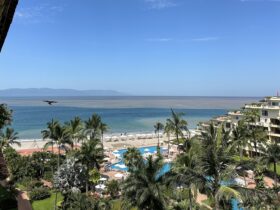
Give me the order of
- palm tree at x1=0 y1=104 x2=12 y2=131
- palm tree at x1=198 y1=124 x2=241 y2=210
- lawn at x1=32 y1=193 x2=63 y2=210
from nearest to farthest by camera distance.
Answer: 1. palm tree at x1=198 y1=124 x2=241 y2=210
2. palm tree at x1=0 y1=104 x2=12 y2=131
3. lawn at x1=32 y1=193 x2=63 y2=210

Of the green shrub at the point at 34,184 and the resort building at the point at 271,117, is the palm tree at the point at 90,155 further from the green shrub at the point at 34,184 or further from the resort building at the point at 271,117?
the resort building at the point at 271,117

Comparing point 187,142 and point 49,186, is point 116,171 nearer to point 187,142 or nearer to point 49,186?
point 49,186

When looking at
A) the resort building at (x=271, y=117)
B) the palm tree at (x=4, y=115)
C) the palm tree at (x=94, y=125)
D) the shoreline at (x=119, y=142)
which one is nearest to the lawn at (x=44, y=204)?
the palm tree at (x=4, y=115)

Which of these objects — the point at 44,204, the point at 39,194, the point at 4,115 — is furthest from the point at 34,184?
the point at 4,115

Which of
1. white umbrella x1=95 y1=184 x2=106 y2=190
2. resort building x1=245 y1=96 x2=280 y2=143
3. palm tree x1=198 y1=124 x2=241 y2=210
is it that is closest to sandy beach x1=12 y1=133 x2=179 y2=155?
resort building x1=245 y1=96 x2=280 y2=143

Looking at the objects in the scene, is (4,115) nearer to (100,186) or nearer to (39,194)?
(39,194)

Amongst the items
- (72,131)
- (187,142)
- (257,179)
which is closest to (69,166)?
(72,131)

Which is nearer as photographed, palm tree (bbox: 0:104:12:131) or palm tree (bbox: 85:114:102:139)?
palm tree (bbox: 0:104:12:131)

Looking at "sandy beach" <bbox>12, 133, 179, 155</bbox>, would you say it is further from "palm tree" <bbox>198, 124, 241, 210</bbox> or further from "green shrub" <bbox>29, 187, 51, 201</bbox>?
"palm tree" <bbox>198, 124, 241, 210</bbox>
